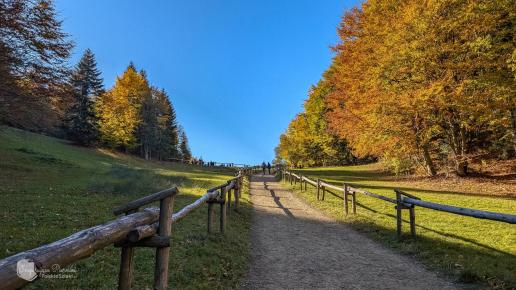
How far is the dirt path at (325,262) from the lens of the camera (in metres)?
6.55

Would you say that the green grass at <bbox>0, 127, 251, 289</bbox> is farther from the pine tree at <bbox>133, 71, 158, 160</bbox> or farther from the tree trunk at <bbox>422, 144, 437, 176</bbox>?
the pine tree at <bbox>133, 71, 158, 160</bbox>

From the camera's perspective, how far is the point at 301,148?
55188 millimetres

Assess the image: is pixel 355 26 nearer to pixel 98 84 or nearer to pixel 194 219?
pixel 194 219

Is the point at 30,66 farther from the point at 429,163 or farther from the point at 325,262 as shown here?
the point at 429,163

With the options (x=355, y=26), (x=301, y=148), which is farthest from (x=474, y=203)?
(x=301, y=148)

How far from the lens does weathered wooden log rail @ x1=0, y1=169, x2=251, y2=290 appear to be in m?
2.25

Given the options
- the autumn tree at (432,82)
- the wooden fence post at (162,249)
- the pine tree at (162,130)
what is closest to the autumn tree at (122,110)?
the pine tree at (162,130)

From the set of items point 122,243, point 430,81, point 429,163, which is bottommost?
point 122,243

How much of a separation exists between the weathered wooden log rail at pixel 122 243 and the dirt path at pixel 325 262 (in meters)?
2.43

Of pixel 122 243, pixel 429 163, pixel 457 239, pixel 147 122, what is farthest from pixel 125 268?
pixel 147 122

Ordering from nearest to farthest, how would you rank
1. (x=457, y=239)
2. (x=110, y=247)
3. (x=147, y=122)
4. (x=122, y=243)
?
(x=122, y=243) < (x=110, y=247) < (x=457, y=239) < (x=147, y=122)

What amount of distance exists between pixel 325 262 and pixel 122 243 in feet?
17.5

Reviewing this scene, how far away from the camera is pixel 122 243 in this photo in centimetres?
394

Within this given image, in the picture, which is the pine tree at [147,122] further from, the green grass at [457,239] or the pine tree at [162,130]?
the green grass at [457,239]
